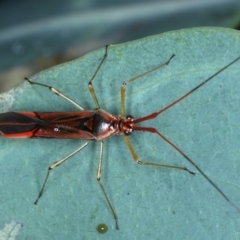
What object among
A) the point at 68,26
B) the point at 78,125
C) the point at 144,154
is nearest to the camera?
the point at 144,154

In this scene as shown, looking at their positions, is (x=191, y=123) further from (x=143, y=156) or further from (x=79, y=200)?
(x=79, y=200)

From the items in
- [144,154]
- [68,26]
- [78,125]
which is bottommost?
[144,154]

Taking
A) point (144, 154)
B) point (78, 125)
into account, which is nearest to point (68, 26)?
point (78, 125)

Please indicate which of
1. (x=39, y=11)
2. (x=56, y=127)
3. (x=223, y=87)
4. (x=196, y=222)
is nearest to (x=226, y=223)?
(x=196, y=222)

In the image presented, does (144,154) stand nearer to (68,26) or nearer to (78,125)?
(78,125)

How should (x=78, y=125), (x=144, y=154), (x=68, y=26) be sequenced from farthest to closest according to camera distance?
(x=68, y=26)
(x=78, y=125)
(x=144, y=154)

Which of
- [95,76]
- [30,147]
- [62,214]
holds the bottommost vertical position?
[62,214]
